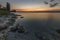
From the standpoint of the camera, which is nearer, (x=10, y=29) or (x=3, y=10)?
(x=10, y=29)

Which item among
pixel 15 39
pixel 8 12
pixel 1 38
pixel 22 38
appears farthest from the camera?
pixel 8 12

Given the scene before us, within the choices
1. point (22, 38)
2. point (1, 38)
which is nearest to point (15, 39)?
point (22, 38)

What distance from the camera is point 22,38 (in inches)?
487

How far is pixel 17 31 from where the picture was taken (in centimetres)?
1410

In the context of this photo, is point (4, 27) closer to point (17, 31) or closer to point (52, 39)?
point (17, 31)

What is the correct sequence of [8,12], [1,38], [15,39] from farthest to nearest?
[8,12] → [15,39] → [1,38]

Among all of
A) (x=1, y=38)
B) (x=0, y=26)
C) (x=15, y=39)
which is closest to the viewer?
(x=1, y=38)

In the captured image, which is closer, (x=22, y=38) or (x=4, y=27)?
(x=22, y=38)

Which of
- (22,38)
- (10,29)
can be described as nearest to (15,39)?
(22,38)

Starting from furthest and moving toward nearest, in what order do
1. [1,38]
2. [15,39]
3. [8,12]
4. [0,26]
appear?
[8,12] → [0,26] → [15,39] → [1,38]

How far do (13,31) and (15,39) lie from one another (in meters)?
2.55

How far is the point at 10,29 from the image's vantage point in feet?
46.6

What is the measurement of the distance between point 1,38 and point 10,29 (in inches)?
170

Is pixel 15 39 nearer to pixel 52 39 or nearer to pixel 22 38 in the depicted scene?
pixel 22 38
